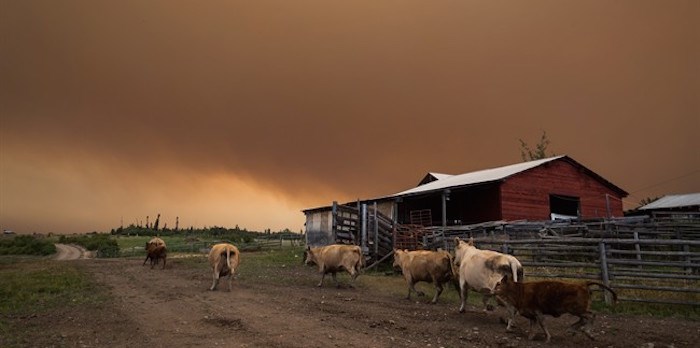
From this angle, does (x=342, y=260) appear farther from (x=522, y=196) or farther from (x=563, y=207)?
(x=563, y=207)

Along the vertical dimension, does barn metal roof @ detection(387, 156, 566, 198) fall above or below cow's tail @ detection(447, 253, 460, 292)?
above

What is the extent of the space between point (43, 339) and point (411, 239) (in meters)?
17.2

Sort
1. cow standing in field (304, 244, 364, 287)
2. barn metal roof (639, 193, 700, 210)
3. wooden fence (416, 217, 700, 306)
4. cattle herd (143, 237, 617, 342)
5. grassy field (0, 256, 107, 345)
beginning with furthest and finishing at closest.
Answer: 1. barn metal roof (639, 193, 700, 210)
2. cow standing in field (304, 244, 364, 287)
3. wooden fence (416, 217, 700, 306)
4. grassy field (0, 256, 107, 345)
5. cattle herd (143, 237, 617, 342)

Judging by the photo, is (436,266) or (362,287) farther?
(362,287)

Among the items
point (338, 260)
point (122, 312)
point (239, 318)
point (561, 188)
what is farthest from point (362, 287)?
point (561, 188)

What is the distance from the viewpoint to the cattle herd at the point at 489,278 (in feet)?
23.9

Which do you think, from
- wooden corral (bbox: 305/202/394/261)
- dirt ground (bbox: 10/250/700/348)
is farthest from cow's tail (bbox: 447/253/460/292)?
wooden corral (bbox: 305/202/394/261)

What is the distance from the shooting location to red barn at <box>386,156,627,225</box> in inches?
1096

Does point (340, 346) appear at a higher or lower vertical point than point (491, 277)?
lower

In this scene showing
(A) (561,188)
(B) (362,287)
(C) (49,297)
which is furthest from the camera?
(A) (561,188)

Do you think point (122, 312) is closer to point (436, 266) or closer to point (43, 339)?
point (43, 339)

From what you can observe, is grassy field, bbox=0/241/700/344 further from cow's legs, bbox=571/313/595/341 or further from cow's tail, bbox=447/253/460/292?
cow's legs, bbox=571/313/595/341

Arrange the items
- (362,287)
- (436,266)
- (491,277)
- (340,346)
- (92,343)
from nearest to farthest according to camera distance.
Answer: (340,346) → (92,343) → (491,277) → (436,266) → (362,287)

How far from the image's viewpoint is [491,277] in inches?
360
